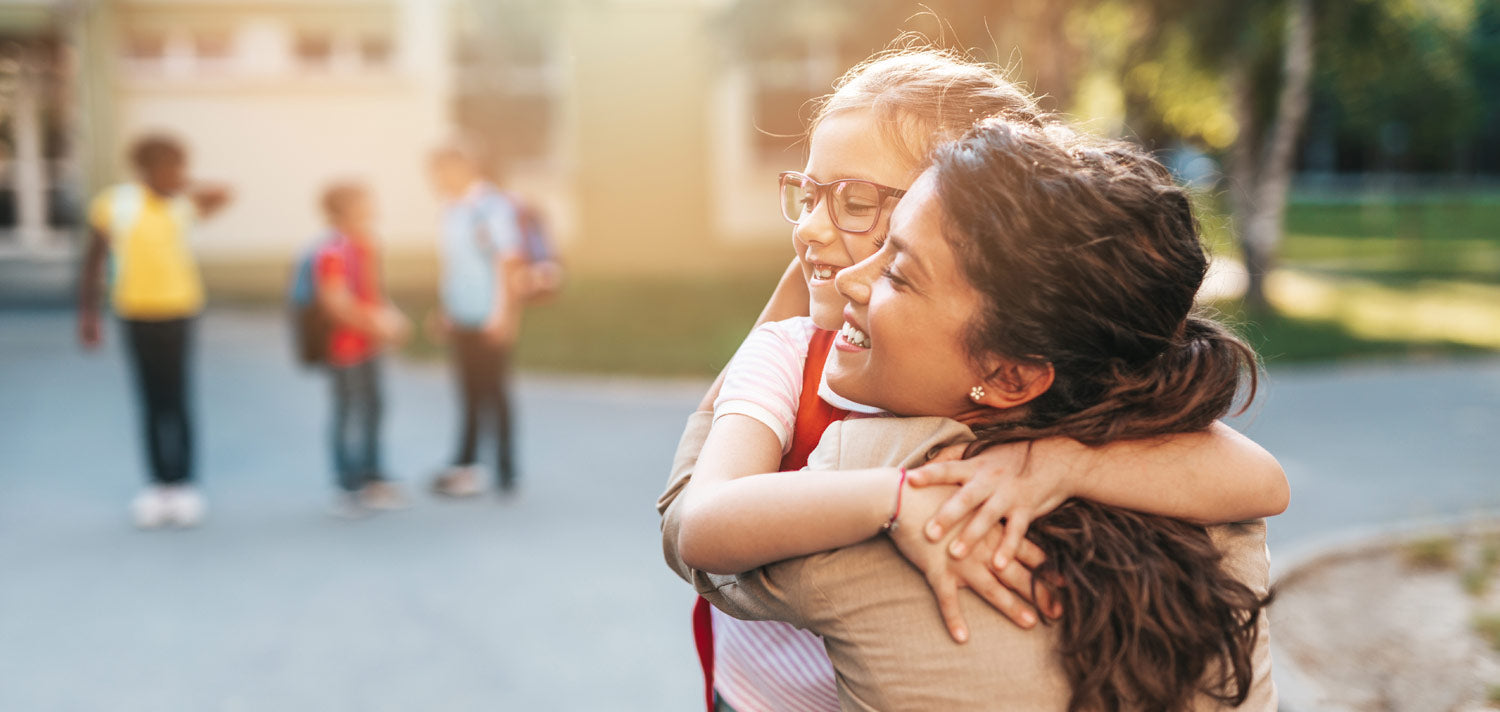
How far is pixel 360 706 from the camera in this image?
14.2ft

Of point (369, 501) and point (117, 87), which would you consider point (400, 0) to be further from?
point (369, 501)

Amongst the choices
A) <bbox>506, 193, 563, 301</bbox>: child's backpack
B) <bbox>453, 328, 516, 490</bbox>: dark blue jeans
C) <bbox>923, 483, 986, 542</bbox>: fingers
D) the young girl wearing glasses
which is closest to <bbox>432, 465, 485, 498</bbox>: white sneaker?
<bbox>453, 328, 516, 490</bbox>: dark blue jeans

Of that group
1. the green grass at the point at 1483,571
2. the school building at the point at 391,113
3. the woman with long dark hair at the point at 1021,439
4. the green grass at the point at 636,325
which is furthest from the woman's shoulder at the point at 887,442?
the school building at the point at 391,113

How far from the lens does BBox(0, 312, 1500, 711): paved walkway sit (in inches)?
181

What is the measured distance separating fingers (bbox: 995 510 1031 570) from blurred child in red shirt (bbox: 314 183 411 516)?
5962 mm

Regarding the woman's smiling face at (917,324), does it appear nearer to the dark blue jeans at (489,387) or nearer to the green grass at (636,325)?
the dark blue jeans at (489,387)

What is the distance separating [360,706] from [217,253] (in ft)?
53.7

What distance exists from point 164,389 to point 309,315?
2.62 feet

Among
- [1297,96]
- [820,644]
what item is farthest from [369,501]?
[1297,96]

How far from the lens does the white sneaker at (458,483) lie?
7293 millimetres

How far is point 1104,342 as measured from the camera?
4.51ft

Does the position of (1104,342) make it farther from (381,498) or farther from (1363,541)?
(381,498)

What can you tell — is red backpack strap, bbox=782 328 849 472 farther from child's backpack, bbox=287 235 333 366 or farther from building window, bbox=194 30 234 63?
building window, bbox=194 30 234 63

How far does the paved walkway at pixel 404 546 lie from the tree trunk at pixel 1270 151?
14.3 feet
